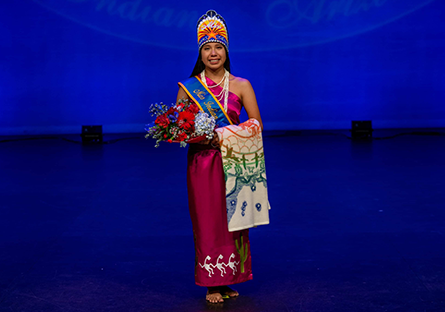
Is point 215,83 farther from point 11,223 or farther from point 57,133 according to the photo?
point 57,133

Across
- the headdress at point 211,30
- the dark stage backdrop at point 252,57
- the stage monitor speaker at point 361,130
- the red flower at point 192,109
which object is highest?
the dark stage backdrop at point 252,57

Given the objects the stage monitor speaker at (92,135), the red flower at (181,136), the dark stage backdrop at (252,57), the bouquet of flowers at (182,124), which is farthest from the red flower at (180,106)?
the dark stage backdrop at (252,57)

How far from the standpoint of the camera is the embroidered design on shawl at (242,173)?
234cm

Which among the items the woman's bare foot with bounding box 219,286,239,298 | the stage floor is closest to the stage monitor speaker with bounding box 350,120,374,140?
the stage floor

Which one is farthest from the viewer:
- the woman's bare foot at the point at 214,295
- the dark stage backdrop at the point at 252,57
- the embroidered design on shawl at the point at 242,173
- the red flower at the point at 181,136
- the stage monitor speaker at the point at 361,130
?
the dark stage backdrop at the point at 252,57

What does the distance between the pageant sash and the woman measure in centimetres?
1

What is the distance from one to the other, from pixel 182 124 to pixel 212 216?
487 millimetres

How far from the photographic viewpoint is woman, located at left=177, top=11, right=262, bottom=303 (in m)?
2.42

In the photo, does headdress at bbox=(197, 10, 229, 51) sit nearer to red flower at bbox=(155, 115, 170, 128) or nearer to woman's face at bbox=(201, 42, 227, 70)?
woman's face at bbox=(201, 42, 227, 70)

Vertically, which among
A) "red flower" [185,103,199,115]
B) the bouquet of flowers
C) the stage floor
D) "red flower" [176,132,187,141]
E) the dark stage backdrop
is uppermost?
the dark stage backdrop

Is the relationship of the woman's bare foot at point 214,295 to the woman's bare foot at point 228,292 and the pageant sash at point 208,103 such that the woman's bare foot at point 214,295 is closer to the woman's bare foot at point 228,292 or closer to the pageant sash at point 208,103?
the woman's bare foot at point 228,292

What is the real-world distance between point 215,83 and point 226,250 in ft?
2.65

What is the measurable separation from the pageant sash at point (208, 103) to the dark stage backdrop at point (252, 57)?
8.85 meters

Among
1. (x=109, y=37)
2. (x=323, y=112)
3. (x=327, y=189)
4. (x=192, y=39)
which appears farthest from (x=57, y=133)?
(x=327, y=189)
